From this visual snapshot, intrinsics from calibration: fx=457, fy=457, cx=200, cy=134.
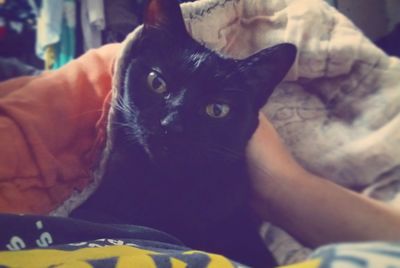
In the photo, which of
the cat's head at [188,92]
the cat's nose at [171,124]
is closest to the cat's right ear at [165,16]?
the cat's head at [188,92]

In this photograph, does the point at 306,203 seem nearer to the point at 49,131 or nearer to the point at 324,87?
the point at 324,87

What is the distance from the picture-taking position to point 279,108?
1.83ft

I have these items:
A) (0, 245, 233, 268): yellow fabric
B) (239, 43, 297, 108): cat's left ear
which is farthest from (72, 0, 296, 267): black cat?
(0, 245, 233, 268): yellow fabric

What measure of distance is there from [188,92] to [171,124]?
47 mm

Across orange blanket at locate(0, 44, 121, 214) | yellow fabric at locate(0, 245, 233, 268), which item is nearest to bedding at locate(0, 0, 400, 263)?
orange blanket at locate(0, 44, 121, 214)

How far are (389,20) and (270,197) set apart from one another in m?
0.27

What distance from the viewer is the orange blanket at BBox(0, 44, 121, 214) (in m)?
0.48

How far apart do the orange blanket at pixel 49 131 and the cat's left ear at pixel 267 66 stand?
7.1 inches

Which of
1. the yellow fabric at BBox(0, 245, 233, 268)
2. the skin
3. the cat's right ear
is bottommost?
the skin

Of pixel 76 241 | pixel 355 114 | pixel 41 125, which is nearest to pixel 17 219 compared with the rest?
pixel 76 241

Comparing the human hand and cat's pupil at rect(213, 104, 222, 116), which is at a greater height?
cat's pupil at rect(213, 104, 222, 116)

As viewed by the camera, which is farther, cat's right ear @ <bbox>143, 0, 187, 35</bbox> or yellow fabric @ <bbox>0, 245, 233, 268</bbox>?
cat's right ear @ <bbox>143, 0, 187, 35</bbox>

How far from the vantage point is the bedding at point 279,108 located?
0.49 m

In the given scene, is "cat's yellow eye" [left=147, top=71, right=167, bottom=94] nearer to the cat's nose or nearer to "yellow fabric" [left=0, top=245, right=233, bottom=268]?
the cat's nose
